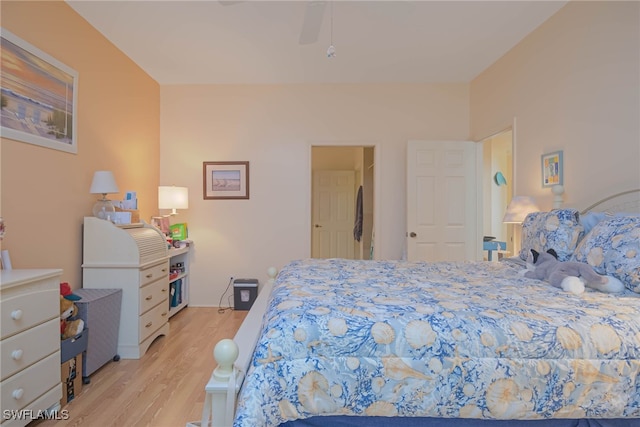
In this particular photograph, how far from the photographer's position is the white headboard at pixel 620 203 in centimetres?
200

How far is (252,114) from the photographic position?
4.08 metres

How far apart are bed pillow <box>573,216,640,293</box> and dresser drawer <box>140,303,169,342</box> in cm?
307

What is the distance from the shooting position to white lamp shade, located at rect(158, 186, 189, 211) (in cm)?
370

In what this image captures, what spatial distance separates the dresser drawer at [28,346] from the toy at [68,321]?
192 mm

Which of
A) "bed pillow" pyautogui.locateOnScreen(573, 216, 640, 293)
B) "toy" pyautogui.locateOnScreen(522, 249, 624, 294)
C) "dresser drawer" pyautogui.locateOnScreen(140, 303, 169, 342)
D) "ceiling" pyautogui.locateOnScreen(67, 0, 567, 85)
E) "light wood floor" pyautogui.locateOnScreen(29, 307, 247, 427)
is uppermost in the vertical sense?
"ceiling" pyautogui.locateOnScreen(67, 0, 567, 85)

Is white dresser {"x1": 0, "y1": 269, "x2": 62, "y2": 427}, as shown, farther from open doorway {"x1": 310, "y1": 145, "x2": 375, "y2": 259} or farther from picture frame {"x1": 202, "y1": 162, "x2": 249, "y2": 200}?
open doorway {"x1": 310, "y1": 145, "x2": 375, "y2": 259}

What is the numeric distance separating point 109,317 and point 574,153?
366cm

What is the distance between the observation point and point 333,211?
6.21 metres

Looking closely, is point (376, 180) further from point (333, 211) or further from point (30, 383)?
Answer: point (30, 383)

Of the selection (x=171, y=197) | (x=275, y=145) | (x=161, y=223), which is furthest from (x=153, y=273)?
(x=275, y=145)

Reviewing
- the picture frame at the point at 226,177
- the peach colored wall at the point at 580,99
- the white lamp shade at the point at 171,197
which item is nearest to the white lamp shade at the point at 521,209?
the peach colored wall at the point at 580,99

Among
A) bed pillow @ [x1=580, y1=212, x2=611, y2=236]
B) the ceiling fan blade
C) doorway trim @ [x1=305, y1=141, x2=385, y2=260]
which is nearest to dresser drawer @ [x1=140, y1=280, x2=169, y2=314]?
doorway trim @ [x1=305, y1=141, x2=385, y2=260]

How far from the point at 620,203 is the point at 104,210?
374 cm

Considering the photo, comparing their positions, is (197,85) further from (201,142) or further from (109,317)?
(109,317)
